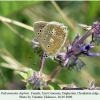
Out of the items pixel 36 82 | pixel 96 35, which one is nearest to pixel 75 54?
pixel 96 35

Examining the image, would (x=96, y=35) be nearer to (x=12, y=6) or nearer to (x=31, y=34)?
(x=12, y=6)

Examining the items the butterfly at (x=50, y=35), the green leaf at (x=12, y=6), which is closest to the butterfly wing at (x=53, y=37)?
the butterfly at (x=50, y=35)

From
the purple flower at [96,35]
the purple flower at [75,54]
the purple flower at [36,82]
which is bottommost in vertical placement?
the purple flower at [36,82]

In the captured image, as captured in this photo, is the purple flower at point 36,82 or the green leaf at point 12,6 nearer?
the purple flower at point 36,82

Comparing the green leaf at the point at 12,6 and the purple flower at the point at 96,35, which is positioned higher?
the green leaf at the point at 12,6

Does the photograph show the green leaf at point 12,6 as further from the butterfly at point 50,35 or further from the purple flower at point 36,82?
the purple flower at point 36,82

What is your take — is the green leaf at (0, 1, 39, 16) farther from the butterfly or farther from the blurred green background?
the butterfly
